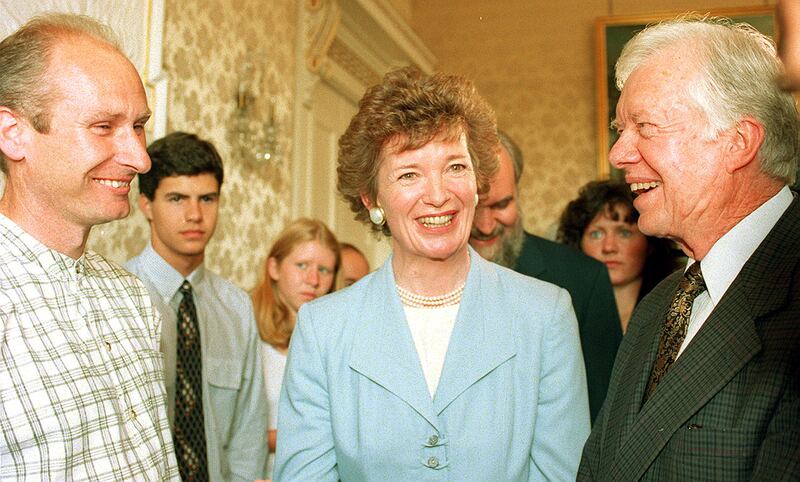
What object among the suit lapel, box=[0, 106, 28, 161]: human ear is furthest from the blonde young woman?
the suit lapel

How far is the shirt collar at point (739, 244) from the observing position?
1.62 meters

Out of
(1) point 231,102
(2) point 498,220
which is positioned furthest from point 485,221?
(1) point 231,102

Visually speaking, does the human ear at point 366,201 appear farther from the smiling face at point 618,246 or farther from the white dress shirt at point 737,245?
the smiling face at point 618,246

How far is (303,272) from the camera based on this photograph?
13.0 ft

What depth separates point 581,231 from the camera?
3980 millimetres

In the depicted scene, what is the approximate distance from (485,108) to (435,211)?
1.29 feet

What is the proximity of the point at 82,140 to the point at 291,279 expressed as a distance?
214 cm

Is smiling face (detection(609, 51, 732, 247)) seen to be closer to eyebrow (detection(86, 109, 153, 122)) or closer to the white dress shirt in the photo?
the white dress shirt

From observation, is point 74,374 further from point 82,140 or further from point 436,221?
point 436,221

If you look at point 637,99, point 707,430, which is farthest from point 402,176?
point 707,430

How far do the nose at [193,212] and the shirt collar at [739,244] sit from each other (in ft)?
6.89

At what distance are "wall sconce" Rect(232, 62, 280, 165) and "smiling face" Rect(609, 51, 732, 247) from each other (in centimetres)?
327

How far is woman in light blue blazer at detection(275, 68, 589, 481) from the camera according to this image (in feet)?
6.68

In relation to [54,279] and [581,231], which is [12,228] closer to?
[54,279]
